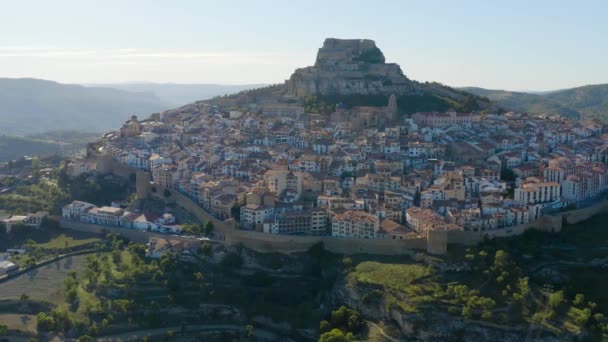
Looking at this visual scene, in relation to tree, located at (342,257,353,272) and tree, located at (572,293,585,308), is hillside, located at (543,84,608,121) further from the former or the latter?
tree, located at (342,257,353,272)

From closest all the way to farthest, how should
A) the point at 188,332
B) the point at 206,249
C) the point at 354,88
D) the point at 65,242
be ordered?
the point at 188,332 < the point at 206,249 < the point at 65,242 < the point at 354,88

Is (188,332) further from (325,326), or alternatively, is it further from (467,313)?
(467,313)

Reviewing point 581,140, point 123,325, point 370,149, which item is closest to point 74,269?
point 123,325

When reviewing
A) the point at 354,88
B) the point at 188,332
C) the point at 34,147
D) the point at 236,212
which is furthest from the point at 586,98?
the point at 188,332

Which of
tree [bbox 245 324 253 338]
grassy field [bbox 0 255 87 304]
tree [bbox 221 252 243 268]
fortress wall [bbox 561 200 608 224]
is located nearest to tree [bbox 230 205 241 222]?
tree [bbox 221 252 243 268]

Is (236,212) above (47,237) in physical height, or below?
above

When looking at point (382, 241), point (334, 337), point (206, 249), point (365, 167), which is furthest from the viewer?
point (365, 167)

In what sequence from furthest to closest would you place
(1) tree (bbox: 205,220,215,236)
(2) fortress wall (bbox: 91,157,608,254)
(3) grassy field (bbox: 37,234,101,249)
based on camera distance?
Answer: (3) grassy field (bbox: 37,234,101,249) → (1) tree (bbox: 205,220,215,236) → (2) fortress wall (bbox: 91,157,608,254)
